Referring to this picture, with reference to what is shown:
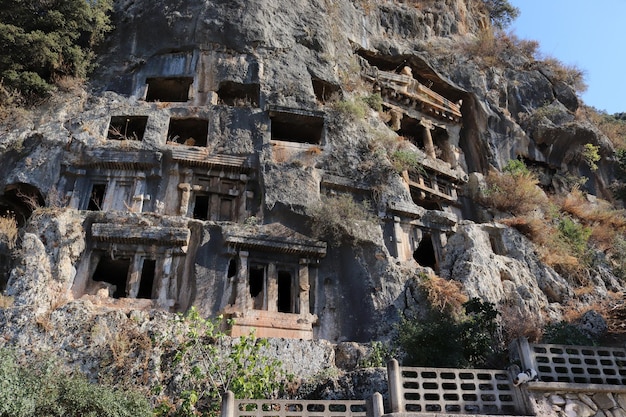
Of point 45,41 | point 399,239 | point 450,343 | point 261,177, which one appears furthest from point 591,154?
point 45,41

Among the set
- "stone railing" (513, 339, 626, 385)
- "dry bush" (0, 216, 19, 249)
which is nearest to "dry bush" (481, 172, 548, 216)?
"stone railing" (513, 339, 626, 385)

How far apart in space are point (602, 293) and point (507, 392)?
30.1 ft

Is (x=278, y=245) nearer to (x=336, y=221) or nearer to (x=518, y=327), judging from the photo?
(x=336, y=221)

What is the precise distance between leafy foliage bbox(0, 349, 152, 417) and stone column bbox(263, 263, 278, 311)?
5510 mm

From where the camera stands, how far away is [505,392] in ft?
35.0

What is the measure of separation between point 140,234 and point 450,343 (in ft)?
28.9

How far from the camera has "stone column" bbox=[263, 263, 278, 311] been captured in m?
15.4

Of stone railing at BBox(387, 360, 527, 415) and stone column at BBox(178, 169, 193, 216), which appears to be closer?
Answer: stone railing at BBox(387, 360, 527, 415)

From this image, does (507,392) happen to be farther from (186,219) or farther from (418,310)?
(186,219)

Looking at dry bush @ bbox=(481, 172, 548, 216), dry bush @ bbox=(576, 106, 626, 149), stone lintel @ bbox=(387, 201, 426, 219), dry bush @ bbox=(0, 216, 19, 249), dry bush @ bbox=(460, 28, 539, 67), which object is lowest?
dry bush @ bbox=(0, 216, 19, 249)

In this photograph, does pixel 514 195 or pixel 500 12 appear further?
pixel 500 12

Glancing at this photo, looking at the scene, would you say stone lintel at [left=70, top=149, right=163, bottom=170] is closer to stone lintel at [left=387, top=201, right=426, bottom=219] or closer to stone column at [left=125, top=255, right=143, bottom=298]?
stone column at [left=125, top=255, right=143, bottom=298]

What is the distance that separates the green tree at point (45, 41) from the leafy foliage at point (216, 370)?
11.9 m

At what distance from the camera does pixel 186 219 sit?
1602 centimetres
